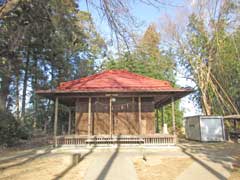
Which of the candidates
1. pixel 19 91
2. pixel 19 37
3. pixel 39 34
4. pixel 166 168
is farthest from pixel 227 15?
pixel 19 91

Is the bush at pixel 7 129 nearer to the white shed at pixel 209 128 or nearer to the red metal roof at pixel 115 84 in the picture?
the red metal roof at pixel 115 84

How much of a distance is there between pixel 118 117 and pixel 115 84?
87.0 inches

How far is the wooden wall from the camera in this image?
1850 centimetres

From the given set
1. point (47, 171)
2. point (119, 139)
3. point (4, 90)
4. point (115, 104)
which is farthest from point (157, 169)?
point (4, 90)

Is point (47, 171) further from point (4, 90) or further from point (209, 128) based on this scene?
point (209, 128)

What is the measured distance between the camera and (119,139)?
53.7 ft

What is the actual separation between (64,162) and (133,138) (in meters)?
6.71

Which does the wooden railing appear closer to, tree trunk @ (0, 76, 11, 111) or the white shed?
tree trunk @ (0, 76, 11, 111)

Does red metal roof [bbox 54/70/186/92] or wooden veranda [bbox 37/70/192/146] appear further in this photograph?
wooden veranda [bbox 37/70/192/146]

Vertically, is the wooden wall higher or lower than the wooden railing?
higher

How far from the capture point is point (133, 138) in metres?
16.4

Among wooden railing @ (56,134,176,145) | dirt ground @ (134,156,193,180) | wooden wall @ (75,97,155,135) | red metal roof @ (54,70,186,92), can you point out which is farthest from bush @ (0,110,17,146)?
dirt ground @ (134,156,193,180)

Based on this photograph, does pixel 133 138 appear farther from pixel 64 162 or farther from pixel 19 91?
pixel 19 91

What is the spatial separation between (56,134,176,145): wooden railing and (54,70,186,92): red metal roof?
2.71m
